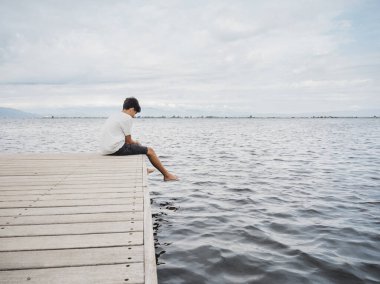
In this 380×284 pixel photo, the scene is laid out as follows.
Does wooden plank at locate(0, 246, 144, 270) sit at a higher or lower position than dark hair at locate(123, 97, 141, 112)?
lower

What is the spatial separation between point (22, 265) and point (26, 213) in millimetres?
1520

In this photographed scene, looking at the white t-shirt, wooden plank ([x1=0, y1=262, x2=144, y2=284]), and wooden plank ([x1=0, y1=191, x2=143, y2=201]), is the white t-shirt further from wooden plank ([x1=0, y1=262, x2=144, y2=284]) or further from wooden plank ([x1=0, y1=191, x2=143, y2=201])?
wooden plank ([x1=0, y1=262, x2=144, y2=284])

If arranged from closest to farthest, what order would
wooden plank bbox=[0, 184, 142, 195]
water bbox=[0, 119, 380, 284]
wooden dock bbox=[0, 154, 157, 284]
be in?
wooden dock bbox=[0, 154, 157, 284], water bbox=[0, 119, 380, 284], wooden plank bbox=[0, 184, 142, 195]

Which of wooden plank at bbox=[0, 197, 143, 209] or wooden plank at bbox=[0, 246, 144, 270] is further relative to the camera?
wooden plank at bbox=[0, 197, 143, 209]

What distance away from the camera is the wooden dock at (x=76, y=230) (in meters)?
2.41

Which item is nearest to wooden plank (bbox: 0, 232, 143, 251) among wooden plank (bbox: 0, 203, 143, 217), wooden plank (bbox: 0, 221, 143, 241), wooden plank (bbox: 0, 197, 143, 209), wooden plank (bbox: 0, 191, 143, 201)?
wooden plank (bbox: 0, 221, 143, 241)

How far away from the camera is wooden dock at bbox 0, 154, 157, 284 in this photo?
2408 mm

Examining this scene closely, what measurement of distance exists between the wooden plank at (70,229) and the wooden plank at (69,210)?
0.48 metres

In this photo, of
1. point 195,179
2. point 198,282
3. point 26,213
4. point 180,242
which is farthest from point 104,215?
point 195,179

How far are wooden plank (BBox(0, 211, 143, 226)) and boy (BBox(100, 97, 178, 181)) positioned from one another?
486 centimetres

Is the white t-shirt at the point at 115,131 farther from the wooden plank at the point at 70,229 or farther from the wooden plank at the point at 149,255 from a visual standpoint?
the wooden plank at the point at 70,229

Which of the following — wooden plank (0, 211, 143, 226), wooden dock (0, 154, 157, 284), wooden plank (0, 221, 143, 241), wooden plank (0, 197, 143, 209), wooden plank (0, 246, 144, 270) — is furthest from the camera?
wooden plank (0, 197, 143, 209)

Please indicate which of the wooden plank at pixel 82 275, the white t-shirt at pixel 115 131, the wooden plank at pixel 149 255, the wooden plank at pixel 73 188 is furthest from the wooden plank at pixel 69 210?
the white t-shirt at pixel 115 131

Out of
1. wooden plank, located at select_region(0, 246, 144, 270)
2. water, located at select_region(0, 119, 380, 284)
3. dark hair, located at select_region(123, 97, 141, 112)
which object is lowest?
water, located at select_region(0, 119, 380, 284)
